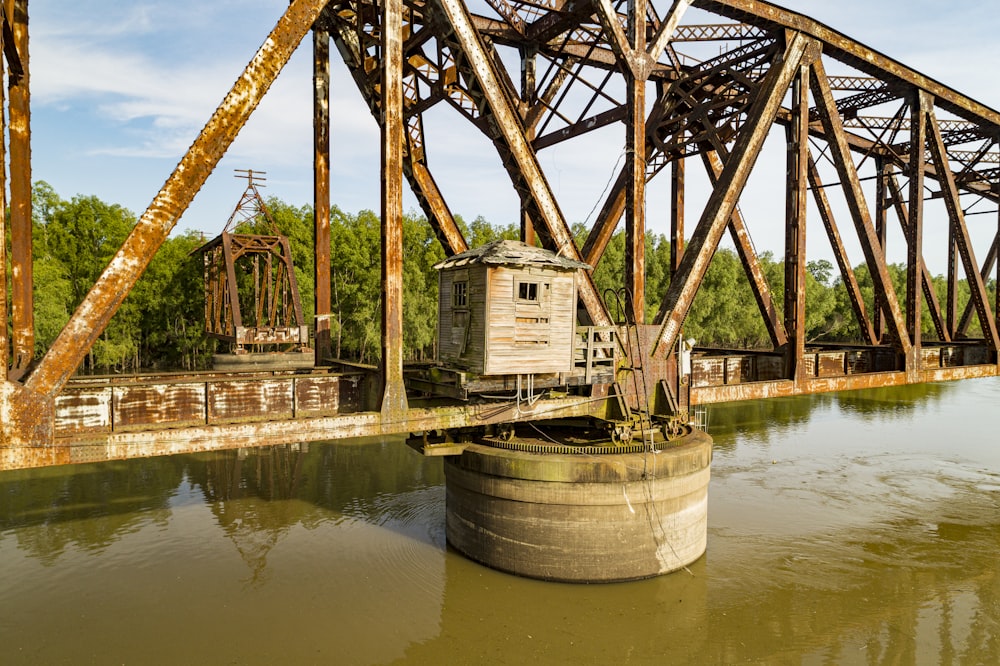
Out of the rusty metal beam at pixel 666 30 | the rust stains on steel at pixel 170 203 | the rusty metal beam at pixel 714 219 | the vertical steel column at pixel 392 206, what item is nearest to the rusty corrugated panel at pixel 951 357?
the rusty metal beam at pixel 714 219

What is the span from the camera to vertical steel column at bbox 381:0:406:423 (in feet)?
29.5

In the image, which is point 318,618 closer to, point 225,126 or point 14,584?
point 14,584

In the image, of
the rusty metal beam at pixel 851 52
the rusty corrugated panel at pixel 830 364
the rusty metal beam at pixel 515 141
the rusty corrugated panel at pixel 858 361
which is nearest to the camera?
the rusty metal beam at pixel 515 141

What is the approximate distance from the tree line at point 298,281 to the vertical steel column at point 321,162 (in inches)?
1015

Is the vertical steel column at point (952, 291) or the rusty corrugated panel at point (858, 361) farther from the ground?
the vertical steel column at point (952, 291)

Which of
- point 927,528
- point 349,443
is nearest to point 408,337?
point 349,443

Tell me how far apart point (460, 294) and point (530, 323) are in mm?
1486

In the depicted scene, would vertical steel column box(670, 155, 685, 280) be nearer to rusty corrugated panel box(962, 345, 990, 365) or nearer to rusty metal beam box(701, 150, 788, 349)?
rusty metal beam box(701, 150, 788, 349)

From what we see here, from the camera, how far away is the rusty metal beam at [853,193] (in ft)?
45.9

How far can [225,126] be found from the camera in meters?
7.54

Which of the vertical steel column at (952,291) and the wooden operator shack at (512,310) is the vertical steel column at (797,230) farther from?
the vertical steel column at (952,291)

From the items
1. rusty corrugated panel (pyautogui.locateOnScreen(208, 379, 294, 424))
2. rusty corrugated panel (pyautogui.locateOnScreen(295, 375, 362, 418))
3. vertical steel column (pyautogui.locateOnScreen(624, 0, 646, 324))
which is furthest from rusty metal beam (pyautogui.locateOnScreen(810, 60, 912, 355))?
rusty corrugated panel (pyautogui.locateOnScreen(208, 379, 294, 424))

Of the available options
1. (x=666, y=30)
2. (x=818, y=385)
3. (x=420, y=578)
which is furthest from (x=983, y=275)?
(x=420, y=578)

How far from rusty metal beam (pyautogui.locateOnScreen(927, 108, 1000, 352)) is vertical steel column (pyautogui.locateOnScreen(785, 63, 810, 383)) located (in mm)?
6206
